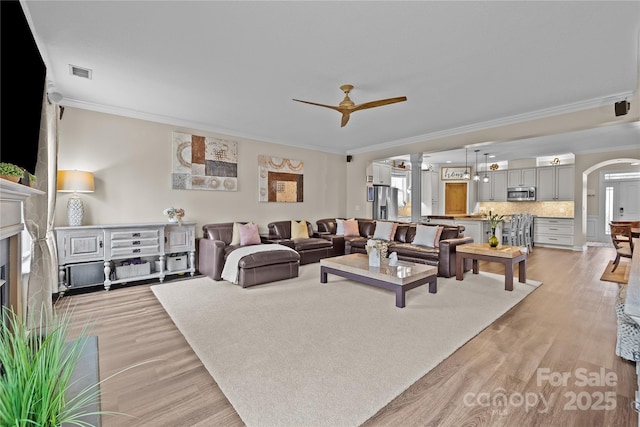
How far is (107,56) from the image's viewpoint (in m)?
3.06

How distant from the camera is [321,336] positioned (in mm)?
2783

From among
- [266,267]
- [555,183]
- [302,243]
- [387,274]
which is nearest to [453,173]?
[555,183]

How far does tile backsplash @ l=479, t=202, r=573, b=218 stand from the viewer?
846cm

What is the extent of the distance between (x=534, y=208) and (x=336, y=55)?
28.9 ft

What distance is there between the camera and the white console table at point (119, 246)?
3955mm

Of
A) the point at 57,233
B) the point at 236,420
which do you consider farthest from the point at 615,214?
the point at 57,233

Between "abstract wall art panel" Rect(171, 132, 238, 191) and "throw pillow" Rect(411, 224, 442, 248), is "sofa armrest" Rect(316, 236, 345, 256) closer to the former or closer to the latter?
"throw pillow" Rect(411, 224, 442, 248)

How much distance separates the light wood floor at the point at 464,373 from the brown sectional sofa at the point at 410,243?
1365 millimetres

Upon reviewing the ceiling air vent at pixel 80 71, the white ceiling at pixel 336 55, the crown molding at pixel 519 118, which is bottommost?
the crown molding at pixel 519 118

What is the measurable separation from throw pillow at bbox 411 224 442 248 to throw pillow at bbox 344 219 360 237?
1.50m

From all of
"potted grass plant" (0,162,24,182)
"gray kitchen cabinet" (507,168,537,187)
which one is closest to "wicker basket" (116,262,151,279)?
"potted grass plant" (0,162,24,182)

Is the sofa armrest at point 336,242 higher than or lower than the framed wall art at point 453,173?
lower

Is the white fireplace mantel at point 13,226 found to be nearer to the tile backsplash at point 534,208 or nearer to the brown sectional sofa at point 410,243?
the brown sectional sofa at point 410,243

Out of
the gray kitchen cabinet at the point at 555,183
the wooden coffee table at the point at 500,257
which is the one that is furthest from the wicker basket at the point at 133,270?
the gray kitchen cabinet at the point at 555,183
